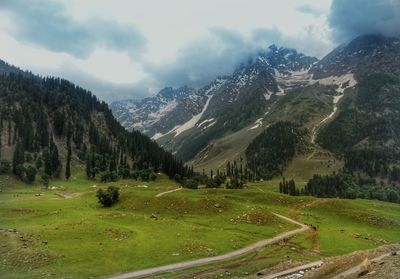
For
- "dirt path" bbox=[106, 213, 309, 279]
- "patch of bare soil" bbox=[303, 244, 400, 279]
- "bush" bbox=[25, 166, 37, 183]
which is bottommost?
"dirt path" bbox=[106, 213, 309, 279]

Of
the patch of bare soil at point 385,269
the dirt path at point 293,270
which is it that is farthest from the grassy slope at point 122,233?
the patch of bare soil at point 385,269

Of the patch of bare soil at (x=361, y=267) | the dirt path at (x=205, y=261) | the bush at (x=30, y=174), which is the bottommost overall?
the dirt path at (x=205, y=261)

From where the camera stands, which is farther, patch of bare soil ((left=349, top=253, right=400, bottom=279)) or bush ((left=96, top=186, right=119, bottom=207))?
bush ((left=96, top=186, right=119, bottom=207))

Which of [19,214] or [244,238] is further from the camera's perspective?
[19,214]

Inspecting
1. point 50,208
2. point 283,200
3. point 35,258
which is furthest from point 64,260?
point 283,200

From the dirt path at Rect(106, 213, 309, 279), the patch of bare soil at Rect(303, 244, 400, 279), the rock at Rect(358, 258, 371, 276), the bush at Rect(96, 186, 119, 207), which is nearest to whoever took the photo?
the patch of bare soil at Rect(303, 244, 400, 279)

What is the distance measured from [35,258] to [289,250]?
130 feet

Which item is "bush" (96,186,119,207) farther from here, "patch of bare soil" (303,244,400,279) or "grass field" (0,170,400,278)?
"patch of bare soil" (303,244,400,279)

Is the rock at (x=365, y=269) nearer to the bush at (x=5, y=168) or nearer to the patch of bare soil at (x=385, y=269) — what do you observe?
the patch of bare soil at (x=385, y=269)

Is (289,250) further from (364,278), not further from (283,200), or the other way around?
(283,200)

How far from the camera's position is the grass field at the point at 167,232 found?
55.2 m

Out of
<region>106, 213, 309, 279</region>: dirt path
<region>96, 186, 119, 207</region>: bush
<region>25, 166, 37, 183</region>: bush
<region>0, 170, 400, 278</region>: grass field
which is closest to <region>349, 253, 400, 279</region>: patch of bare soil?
<region>0, 170, 400, 278</region>: grass field

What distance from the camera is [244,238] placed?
75.3 meters

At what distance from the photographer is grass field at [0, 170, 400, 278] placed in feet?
181
